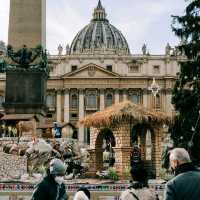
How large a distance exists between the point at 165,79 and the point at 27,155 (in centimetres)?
7696

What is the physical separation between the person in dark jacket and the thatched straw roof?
12.9m

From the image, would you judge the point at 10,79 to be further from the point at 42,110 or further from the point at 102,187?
the point at 102,187

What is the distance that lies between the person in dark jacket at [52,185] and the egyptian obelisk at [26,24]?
1545 cm

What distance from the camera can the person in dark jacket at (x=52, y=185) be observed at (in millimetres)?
6406

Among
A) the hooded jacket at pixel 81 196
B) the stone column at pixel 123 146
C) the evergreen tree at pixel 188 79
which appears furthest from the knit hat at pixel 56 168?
the evergreen tree at pixel 188 79

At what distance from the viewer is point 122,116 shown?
19609 millimetres

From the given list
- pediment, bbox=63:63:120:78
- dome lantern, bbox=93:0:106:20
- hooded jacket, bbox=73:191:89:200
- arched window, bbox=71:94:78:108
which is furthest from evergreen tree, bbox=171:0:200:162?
dome lantern, bbox=93:0:106:20

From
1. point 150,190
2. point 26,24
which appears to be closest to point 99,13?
point 26,24

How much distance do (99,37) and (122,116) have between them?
339ft

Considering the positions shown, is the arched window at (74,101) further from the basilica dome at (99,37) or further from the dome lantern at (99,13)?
the dome lantern at (99,13)

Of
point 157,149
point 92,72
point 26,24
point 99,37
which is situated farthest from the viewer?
point 99,37

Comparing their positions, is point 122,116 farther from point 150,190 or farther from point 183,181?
point 183,181

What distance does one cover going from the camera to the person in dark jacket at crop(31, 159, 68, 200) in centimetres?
641

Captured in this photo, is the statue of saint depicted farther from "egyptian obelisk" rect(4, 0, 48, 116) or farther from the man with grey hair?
the man with grey hair
